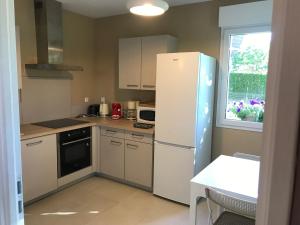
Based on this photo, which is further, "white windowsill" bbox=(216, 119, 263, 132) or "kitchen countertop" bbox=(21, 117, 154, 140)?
"white windowsill" bbox=(216, 119, 263, 132)

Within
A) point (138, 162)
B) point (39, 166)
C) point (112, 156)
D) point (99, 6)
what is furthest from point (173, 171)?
point (99, 6)

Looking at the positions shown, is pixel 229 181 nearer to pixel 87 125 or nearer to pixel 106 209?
pixel 106 209

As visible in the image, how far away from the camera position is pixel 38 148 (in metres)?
2.76

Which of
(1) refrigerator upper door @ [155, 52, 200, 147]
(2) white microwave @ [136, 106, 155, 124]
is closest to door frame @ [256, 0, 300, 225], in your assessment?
(1) refrigerator upper door @ [155, 52, 200, 147]

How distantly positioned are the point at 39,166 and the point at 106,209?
3.10ft

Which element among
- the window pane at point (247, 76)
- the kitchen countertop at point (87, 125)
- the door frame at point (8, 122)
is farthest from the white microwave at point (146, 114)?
the door frame at point (8, 122)

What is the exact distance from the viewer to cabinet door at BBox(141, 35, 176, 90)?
3.22 meters

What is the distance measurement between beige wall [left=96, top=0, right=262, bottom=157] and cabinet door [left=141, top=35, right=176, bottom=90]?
0.29 metres

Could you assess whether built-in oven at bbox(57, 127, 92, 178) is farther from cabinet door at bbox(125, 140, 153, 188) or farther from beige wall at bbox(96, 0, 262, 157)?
beige wall at bbox(96, 0, 262, 157)

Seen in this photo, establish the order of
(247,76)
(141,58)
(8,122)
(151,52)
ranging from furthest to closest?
(141,58)
(151,52)
(247,76)
(8,122)

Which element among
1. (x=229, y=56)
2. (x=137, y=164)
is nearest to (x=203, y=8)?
(x=229, y=56)

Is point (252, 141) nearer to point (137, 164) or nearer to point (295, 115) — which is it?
point (137, 164)

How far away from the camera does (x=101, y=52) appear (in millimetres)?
4188

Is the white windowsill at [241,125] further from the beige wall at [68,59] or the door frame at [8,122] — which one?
the door frame at [8,122]
